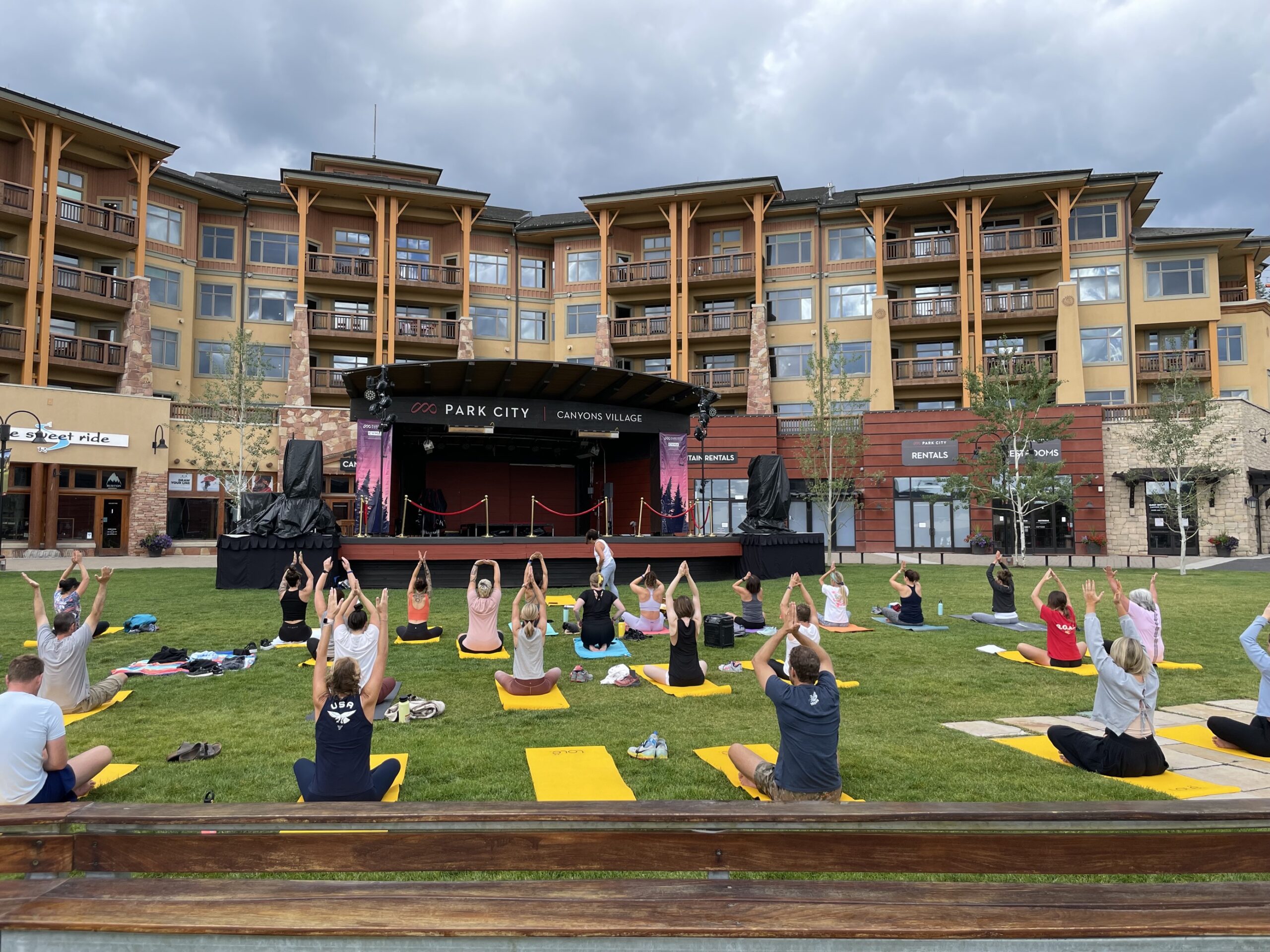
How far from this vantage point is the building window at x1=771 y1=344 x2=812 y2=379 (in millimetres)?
38781

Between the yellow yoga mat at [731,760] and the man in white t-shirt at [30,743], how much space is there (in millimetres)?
4544

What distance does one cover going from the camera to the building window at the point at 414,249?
40.4 meters

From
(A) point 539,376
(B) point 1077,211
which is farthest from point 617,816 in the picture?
(B) point 1077,211

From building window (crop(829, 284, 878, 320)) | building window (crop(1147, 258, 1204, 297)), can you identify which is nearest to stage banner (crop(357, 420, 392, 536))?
building window (crop(829, 284, 878, 320))

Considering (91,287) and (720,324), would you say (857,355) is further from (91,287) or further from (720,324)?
(91,287)

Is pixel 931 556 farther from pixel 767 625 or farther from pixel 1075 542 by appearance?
pixel 767 625

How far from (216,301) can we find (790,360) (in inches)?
1139

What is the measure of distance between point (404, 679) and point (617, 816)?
7.35m

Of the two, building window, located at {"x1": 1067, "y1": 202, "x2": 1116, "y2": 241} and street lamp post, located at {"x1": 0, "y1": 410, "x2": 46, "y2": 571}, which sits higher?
building window, located at {"x1": 1067, "y1": 202, "x2": 1116, "y2": 241}

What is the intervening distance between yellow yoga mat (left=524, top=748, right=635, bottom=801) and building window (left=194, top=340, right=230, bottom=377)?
36.3m

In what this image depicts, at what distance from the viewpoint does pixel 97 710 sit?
26.0 ft

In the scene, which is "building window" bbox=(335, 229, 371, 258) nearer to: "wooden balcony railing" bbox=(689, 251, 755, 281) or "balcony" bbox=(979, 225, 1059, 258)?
"wooden balcony railing" bbox=(689, 251, 755, 281)

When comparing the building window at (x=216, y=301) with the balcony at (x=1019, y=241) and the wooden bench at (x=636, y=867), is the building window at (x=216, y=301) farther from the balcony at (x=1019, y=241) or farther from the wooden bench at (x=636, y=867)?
the wooden bench at (x=636, y=867)

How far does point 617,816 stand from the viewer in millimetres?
2777
